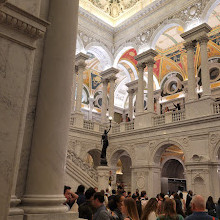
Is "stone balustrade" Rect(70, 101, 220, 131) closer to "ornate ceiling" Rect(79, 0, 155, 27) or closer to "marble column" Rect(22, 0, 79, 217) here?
"ornate ceiling" Rect(79, 0, 155, 27)

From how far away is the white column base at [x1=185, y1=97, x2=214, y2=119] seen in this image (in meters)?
13.2

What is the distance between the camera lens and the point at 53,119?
287 cm

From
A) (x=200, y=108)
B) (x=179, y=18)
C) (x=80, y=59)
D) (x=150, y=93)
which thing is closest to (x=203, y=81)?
(x=200, y=108)

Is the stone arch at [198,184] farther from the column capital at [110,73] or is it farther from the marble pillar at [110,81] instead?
the column capital at [110,73]

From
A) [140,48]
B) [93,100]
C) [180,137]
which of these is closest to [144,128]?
[180,137]

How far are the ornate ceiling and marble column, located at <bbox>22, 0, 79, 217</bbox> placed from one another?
1811 cm

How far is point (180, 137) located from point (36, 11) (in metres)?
12.5

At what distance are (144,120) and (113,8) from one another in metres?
10.6

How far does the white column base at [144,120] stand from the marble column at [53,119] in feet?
44.0

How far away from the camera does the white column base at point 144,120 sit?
1628 centimetres

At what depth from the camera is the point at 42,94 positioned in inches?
114

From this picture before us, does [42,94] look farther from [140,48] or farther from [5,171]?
[140,48]

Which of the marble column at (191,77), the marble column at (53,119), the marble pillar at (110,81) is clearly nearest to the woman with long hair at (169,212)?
the marble column at (53,119)

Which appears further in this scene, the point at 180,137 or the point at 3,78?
the point at 180,137
